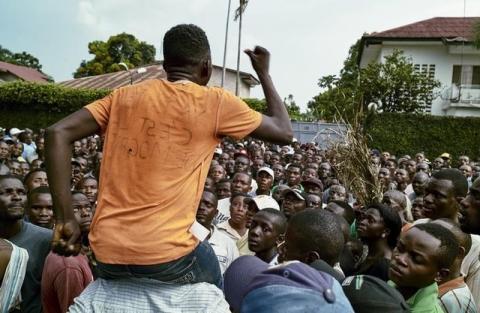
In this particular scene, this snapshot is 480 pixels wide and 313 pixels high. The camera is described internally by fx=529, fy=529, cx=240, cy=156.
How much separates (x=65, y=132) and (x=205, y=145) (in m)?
0.48

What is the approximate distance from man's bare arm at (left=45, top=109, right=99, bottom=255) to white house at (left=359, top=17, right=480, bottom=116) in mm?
26429

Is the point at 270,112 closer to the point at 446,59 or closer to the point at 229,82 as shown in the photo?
the point at 446,59

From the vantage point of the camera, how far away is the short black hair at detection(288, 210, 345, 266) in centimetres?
257

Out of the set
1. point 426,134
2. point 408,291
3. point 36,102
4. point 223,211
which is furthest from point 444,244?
point 36,102

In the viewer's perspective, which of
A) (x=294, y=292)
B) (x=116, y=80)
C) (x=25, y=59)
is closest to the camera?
(x=294, y=292)

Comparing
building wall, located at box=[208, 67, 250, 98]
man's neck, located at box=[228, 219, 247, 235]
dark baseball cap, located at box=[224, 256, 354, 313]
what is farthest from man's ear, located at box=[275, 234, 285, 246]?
building wall, located at box=[208, 67, 250, 98]

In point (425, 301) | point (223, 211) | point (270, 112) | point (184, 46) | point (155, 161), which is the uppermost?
point (184, 46)

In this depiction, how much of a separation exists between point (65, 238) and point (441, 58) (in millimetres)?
28261

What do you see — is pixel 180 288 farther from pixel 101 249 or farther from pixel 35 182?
pixel 35 182

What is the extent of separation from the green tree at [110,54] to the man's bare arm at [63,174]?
43.4 meters

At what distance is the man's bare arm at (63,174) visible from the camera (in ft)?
5.88

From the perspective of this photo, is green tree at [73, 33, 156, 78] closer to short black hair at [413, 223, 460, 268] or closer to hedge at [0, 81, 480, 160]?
hedge at [0, 81, 480, 160]

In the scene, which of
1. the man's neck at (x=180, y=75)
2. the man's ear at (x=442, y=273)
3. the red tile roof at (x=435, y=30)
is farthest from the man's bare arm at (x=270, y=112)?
the red tile roof at (x=435, y=30)

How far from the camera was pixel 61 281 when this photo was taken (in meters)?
2.75
